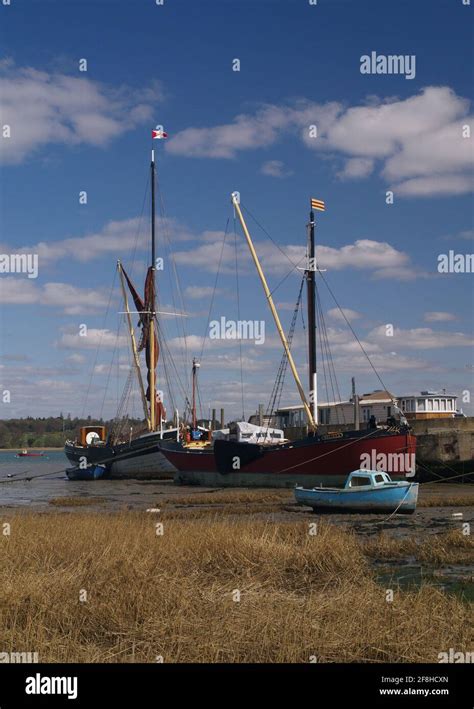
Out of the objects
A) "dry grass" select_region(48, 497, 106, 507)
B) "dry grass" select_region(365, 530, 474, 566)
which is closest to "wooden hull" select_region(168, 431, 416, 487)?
"dry grass" select_region(48, 497, 106, 507)

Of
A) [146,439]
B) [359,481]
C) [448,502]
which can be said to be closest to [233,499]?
[359,481]

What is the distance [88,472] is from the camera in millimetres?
70000

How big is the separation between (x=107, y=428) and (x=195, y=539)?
70.7 metres

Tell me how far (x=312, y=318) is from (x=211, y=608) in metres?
41.4

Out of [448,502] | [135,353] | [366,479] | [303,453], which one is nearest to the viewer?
[366,479]

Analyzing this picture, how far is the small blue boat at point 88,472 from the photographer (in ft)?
229

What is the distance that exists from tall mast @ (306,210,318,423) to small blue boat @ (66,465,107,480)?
25.9 meters

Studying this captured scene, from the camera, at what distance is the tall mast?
50.8m

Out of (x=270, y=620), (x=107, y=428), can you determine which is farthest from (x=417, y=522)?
(x=107, y=428)

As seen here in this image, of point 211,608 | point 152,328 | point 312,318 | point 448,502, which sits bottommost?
point 448,502

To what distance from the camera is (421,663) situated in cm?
984

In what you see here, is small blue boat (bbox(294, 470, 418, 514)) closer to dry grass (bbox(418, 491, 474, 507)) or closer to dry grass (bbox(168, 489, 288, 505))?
dry grass (bbox(418, 491, 474, 507))

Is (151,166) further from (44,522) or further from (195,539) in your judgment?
(195,539)

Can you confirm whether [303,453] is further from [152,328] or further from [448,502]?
[152,328]
